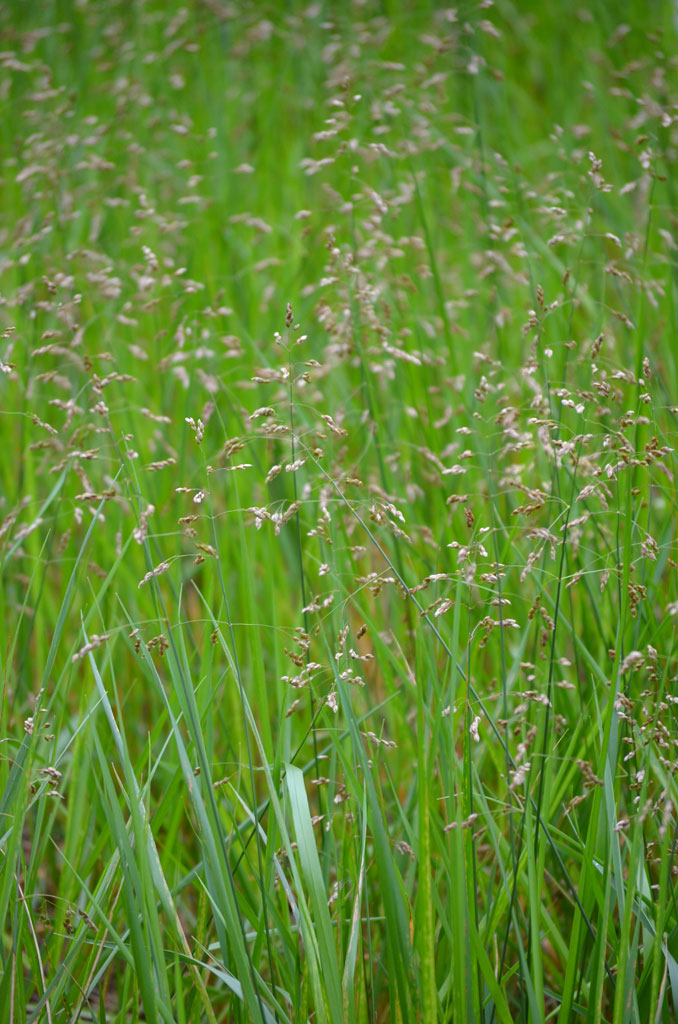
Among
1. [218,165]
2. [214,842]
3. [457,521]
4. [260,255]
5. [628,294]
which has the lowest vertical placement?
[214,842]

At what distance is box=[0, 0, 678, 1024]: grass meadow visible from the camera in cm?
110

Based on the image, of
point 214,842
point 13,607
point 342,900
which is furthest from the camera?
point 13,607

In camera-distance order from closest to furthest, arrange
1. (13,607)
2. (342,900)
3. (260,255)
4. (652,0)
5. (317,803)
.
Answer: (342,900) → (317,803) → (13,607) → (260,255) → (652,0)

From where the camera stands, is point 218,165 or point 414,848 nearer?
point 414,848

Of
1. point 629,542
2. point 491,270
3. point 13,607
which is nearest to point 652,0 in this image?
point 491,270

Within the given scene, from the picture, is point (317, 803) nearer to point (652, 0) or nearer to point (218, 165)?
point (218, 165)

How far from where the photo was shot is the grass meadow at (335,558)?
3.60ft

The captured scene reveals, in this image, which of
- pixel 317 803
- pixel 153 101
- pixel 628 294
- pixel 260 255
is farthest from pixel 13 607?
pixel 628 294

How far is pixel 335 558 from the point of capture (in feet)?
4.44

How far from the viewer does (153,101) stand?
117 inches

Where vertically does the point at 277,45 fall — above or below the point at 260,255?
above

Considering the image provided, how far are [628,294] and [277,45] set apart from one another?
2.82 meters

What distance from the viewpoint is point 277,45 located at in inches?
175

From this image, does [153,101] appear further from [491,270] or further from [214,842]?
[214,842]
